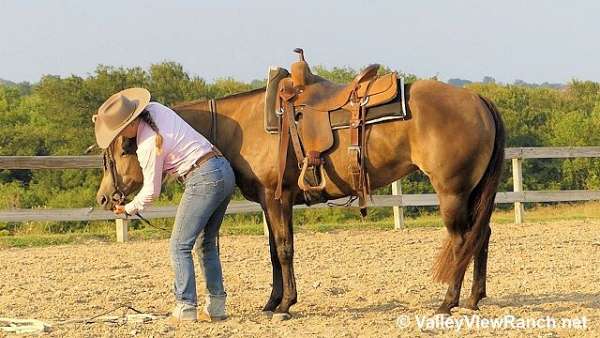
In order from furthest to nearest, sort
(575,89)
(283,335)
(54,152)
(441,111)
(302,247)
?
(575,89) → (54,152) → (302,247) → (441,111) → (283,335)

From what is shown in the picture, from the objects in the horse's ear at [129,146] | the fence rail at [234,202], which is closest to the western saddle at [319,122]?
the horse's ear at [129,146]

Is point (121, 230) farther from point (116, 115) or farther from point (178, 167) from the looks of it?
point (116, 115)

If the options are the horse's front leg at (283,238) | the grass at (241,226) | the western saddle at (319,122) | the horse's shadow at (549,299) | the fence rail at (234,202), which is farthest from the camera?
the grass at (241,226)

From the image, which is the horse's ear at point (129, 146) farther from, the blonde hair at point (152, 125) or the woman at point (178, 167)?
the blonde hair at point (152, 125)

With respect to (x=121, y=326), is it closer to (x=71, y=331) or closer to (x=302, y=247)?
(x=71, y=331)

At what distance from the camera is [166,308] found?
5.82 m

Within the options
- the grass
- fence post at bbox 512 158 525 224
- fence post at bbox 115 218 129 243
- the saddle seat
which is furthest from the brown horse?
fence post at bbox 512 158 525 224

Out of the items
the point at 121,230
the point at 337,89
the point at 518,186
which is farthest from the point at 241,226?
the point at 337,89

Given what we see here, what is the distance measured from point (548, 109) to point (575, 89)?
4927 mm

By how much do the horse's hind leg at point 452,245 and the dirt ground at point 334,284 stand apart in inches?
5.0

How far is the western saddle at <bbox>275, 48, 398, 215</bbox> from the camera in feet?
17.4

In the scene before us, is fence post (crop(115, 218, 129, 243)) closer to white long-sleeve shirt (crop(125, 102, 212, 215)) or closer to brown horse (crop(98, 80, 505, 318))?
brown horse (crop(98, 80, 505, 318))

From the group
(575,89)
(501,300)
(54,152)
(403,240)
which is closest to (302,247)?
(403,240)

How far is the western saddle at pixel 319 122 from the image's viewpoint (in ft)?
17.4
